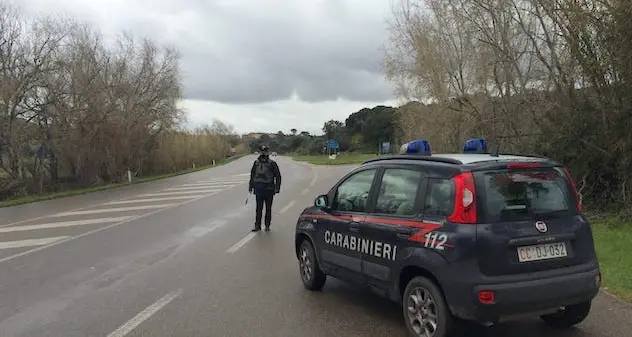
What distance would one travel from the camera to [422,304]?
506 cm

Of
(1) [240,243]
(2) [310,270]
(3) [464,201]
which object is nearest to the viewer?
(3) [464,201]

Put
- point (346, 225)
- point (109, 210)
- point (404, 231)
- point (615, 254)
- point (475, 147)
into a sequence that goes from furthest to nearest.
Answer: point (109, 210) < point (615, 254) < point (475, 147) < point (346, 225) < point (404, 231)

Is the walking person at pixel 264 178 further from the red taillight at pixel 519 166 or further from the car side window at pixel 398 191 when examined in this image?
the red taillight at pixel 519 166

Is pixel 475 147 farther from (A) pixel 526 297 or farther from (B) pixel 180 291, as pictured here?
(B) pixel 180 291

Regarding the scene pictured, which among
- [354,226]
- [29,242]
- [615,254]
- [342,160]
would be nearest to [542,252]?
[354,226]

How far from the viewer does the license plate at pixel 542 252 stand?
188 inches

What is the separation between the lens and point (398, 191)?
5645 mm

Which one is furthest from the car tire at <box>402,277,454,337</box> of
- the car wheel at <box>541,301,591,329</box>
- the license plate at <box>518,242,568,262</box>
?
the car wheel at <box>541,301,591,329</box>

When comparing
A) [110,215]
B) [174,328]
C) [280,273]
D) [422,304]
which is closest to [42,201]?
[110,215]

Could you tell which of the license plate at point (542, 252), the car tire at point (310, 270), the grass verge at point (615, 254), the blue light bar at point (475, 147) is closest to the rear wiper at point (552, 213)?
the license plate at point (542, 252)

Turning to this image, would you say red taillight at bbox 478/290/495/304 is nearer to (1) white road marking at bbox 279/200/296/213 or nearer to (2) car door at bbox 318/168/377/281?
(2) car door at bbox 318/168/377/281

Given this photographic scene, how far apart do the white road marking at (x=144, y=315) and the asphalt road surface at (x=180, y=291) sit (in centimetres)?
1

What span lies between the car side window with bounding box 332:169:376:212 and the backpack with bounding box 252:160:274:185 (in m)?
5.52

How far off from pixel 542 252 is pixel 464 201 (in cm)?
82
